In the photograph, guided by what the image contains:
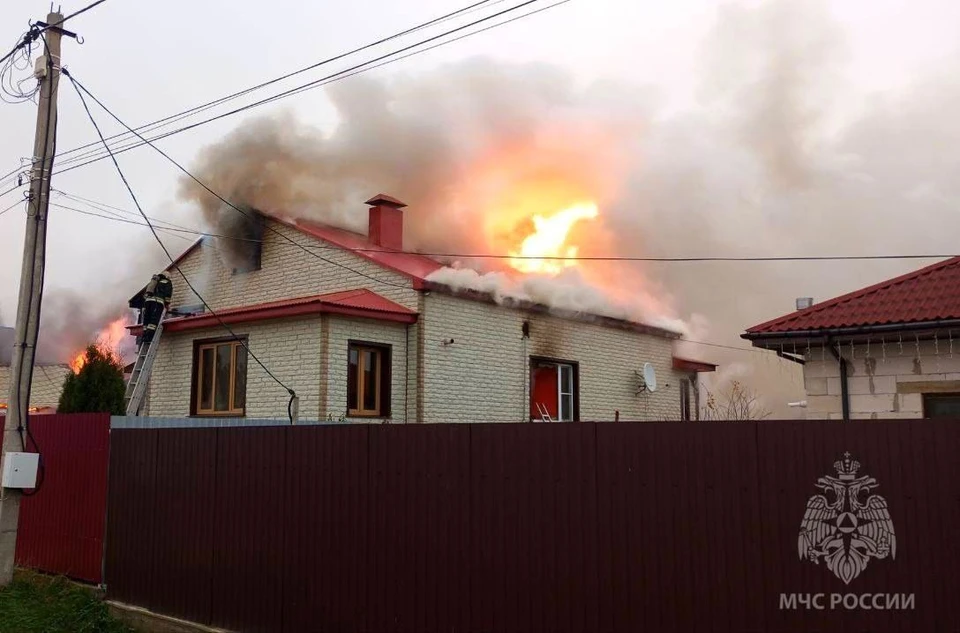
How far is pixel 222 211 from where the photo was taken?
16734 millimetres

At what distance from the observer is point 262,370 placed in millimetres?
13328

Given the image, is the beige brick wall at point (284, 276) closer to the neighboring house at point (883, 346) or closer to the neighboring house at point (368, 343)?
the neighboring house at point (368, 343)

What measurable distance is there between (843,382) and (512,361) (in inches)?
249

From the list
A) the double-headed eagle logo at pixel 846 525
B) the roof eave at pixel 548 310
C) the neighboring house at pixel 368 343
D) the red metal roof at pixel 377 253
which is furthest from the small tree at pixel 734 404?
the double-headed eagle logo at pixel 846 525

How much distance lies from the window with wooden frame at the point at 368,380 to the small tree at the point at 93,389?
11.6 ft

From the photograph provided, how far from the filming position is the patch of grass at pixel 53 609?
26.6ft

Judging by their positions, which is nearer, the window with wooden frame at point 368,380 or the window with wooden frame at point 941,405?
the window with wooden frame at point 941,405

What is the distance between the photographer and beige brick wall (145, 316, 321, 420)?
1253 cm

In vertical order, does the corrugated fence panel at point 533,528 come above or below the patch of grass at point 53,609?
above

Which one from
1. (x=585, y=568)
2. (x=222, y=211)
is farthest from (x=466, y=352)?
(x=585, y=568)

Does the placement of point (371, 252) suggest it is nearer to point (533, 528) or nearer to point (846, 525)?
point (533, 528)

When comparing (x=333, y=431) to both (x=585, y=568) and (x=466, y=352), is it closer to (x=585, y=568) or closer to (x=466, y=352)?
(x=585, y=568)

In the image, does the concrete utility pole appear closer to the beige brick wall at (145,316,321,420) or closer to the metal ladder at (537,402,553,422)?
the beige brick wall at (145,316,321,420)

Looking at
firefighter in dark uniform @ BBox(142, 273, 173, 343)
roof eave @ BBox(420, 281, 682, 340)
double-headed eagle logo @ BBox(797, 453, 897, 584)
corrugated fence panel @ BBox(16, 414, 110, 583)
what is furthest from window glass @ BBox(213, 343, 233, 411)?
double-headed eagle logo @ BBox(797, 453, 897, 584)
